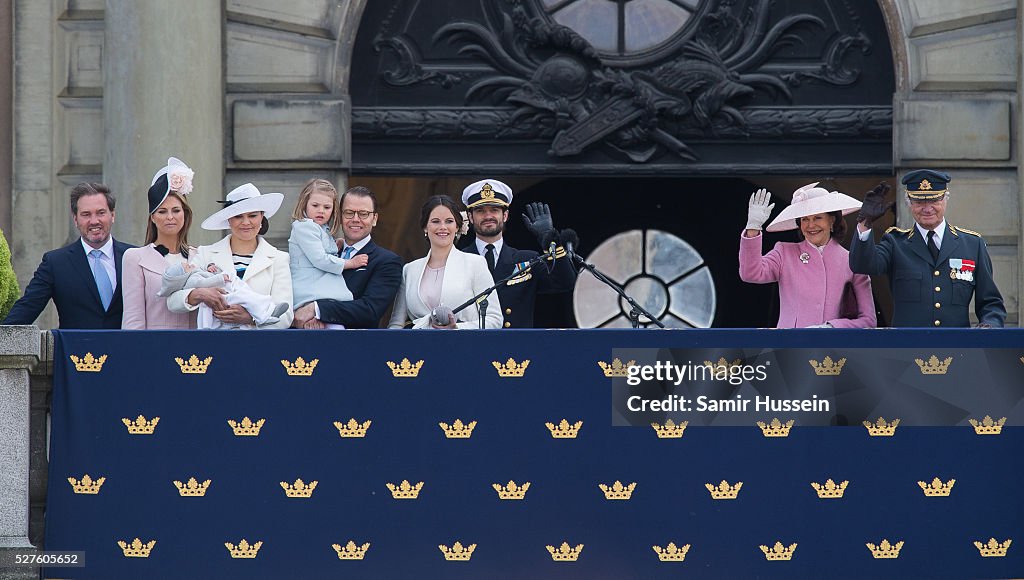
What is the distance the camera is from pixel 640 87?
13.7 m

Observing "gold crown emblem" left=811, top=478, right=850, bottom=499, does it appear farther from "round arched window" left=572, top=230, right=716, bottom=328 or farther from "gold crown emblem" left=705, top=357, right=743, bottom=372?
"round arched window" left=572, top=230, right=716, bottom=328

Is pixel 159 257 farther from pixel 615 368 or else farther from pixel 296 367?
pixel 615 368

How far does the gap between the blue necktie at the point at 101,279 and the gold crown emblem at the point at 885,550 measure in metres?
4.42

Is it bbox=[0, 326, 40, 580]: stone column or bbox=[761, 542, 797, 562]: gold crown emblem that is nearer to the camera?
bbox=[0, 326, 40, 580]: stone column

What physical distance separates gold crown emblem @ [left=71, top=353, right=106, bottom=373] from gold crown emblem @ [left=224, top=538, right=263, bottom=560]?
1141mm

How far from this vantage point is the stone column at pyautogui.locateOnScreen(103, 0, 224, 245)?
1276 centimetres

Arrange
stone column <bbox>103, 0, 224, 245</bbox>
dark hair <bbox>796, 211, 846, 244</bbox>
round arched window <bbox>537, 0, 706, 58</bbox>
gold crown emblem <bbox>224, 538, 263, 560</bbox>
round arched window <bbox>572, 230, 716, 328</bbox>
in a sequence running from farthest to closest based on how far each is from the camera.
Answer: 1. round arched window <bbox>572, 230, 716, 328</bbox>
2. round arched window <bbox>537, 0, 706, 58</bbox>
3. stone column <bbox>103, 0, 224, 245</bbox>
4. dark hair <bbox>796, 211, 846, 244</bbox>
5. gold crown emblem <bbox>224, 538, 263, 560</bbox>

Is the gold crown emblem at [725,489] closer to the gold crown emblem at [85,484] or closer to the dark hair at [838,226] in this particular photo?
the dark hair at [838,226]

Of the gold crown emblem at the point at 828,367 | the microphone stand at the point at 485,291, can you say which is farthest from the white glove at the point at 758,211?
the microphone stand at the point at 485,291

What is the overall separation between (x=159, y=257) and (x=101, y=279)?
1.37 feet

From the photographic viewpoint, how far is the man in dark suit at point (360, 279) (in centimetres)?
954

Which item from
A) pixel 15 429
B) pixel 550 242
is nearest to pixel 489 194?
pixel 550 242

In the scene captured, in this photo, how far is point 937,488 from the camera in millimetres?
9000

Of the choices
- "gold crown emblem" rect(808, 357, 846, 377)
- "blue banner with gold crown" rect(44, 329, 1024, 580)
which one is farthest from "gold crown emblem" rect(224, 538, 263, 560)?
"gold crown emblem" rect(808, 357, 846, 377)
